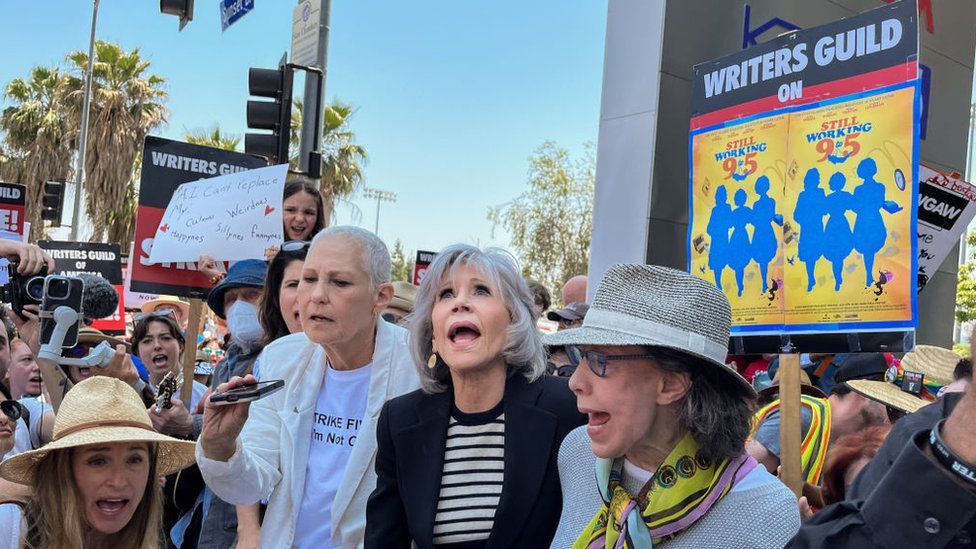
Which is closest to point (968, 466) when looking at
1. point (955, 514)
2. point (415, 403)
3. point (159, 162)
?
point (955, 514)

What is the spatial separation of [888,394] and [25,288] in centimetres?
368

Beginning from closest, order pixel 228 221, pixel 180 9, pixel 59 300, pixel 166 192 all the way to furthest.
→ pixel 59 300 < pixel 228 221 < pixel 166 192 < pixel 180 9

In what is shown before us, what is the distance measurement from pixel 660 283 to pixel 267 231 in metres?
3.72

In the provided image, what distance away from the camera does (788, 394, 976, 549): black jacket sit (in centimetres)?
116

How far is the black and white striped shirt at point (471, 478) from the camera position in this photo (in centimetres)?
282

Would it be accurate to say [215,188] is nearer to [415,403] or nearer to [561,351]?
[561,351]

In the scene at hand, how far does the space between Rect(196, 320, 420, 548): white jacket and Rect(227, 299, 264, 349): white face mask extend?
3.02 feet

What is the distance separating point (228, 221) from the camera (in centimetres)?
566

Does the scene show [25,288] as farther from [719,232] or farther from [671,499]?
[671,499]

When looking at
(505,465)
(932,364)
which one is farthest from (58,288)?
(932,364)

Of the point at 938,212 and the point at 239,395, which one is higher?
the point at 938,212

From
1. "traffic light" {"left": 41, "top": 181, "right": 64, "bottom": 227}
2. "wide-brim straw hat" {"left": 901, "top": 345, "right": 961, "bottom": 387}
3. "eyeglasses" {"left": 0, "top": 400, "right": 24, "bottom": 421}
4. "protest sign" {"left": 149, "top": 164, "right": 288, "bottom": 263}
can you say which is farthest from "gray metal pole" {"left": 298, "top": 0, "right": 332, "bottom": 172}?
"traffic light" {"left": 41, "top": 181, "right": 64, "bottom": 227}

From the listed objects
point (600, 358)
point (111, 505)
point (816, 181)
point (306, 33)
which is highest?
point (306, 33)

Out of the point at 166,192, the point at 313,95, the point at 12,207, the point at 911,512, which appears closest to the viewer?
the point at 911,512
